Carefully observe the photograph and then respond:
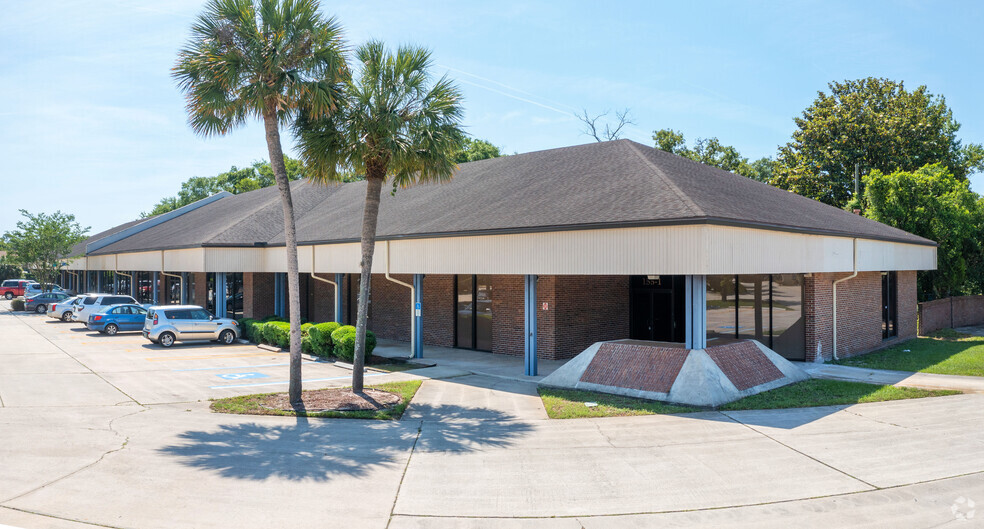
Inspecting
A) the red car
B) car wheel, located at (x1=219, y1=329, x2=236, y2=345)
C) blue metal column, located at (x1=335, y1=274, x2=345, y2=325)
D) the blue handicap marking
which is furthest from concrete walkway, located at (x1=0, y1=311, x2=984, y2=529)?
the red car

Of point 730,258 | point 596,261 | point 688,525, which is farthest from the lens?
point 596,261

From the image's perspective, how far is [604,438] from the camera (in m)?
11.4

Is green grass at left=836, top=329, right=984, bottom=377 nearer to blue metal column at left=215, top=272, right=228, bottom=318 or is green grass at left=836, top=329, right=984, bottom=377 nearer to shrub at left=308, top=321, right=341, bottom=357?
shrub at left=308, top=321, right=341, bottom=357

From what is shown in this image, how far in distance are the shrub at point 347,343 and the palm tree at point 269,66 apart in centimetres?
545

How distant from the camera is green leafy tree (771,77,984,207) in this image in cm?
4050

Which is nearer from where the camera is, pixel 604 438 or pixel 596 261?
pixel 604 438

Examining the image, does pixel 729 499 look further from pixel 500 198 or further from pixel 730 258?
pixel 500 198

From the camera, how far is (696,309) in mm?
14562

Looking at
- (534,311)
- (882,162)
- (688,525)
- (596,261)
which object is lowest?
(688,525)

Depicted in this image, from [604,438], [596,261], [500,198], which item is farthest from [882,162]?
[604,438]

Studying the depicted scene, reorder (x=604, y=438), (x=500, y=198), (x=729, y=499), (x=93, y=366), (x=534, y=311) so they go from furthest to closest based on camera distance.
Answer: (x=500, y=198), (x=93, y=366), (x=534, y=311), (x=604, y=438), (x=729, y=499)

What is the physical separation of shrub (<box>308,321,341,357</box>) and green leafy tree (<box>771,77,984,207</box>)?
35188 mm

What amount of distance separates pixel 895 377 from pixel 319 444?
14.9m

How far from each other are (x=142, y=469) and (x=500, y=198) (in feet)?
45.6
